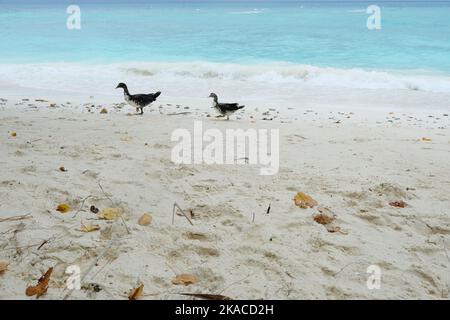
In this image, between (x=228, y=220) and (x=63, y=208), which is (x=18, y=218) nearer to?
(x=63, y=208)

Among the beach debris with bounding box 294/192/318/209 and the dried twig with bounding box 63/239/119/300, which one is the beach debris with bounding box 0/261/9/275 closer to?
the dried twig with bounding box 63/239/119/300

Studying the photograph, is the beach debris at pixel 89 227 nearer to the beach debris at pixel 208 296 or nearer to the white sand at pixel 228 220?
the white sand at pixel 228 220

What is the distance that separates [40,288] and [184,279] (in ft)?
2.52

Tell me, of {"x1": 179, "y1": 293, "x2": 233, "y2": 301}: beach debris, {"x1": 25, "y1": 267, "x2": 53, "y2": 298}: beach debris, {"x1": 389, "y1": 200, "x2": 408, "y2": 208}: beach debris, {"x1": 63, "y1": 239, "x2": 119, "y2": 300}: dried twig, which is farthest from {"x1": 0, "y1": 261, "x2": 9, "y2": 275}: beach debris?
{"x1": 389, "y1": 200, "x2": 408, "y2": 208}: beach debris

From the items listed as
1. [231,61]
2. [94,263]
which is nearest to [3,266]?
[94,263]

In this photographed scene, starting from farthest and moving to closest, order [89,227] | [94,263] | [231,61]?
[231,61], [89,227], [94,263]

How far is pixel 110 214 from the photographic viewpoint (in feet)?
9.82

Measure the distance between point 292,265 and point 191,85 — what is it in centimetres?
1020

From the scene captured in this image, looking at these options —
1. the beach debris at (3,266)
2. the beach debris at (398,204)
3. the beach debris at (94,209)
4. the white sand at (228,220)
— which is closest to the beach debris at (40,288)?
the white sand at (228,220)

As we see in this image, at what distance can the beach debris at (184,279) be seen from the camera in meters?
2.30

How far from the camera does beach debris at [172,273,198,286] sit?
2296 mm

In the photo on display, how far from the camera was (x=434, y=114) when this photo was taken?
7.88 metres
